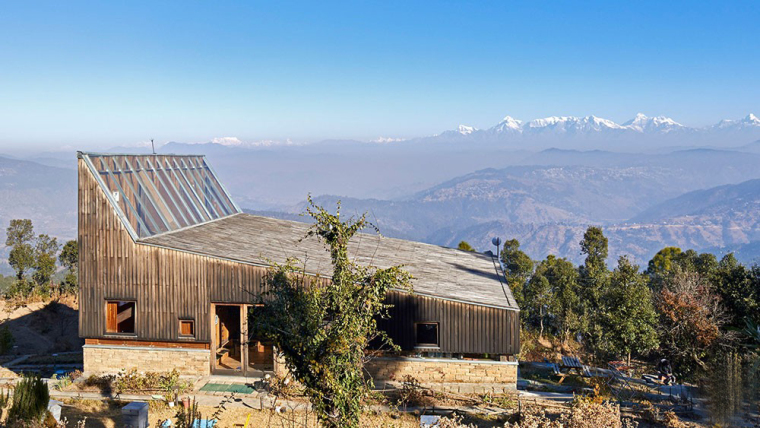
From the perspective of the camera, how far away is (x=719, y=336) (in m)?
19.3

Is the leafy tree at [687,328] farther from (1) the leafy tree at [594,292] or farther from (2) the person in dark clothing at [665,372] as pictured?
(1) the leafy tree at [594,292]

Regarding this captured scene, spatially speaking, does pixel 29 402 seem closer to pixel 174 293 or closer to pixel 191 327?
pixel 174 293

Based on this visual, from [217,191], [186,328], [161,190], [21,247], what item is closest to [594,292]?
[186,328]

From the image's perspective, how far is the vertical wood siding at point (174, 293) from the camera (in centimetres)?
1784

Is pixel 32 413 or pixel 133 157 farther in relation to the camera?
pixel 133 157

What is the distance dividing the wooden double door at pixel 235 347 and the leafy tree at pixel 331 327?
301 inches

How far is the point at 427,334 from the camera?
18641 mm

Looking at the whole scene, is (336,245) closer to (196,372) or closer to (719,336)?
(196,372)

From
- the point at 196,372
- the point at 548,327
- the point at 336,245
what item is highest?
the point at 336,245

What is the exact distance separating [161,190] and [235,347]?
693cm

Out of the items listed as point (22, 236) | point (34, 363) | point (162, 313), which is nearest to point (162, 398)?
point (162, 313)

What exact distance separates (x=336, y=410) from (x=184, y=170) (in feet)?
59.9

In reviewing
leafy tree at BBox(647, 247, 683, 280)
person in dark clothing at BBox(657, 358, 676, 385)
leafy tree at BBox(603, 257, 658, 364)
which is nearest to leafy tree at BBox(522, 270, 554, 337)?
person in dark clothing at BBox(657, 358, 676, 385)

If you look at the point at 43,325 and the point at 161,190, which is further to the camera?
the point at 43,325
